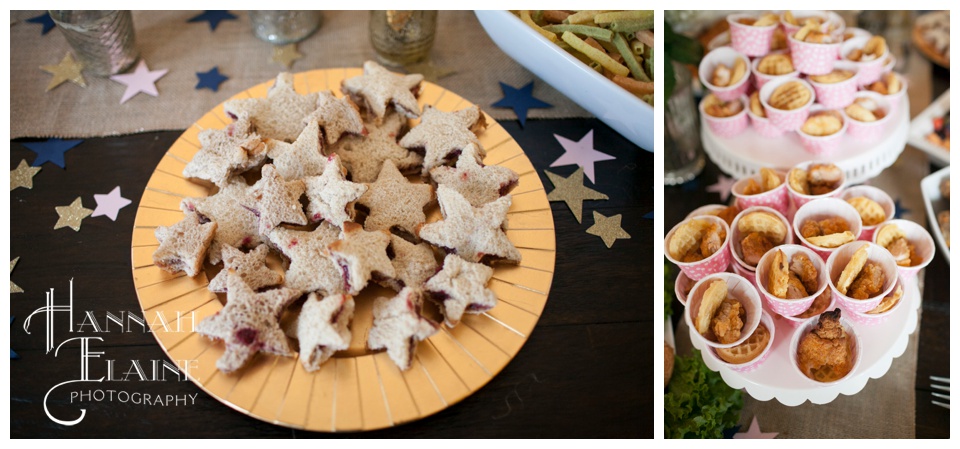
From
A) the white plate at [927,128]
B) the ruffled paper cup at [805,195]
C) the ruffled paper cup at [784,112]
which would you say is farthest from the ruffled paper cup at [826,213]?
the white plate at [927,128]

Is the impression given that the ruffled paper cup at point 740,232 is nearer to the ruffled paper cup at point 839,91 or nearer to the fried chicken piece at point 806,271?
the fried chicken piece at point 806,271

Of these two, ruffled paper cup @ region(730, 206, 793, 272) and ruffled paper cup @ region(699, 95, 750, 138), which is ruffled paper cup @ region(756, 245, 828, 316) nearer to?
ruffled paper cup @ region(730, 206, 793, 272)

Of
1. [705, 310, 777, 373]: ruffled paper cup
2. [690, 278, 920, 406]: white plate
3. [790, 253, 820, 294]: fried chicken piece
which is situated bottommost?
[690, 278, 920, 406]: white plate

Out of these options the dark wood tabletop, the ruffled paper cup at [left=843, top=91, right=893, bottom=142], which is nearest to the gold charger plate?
the dark wood tabletop

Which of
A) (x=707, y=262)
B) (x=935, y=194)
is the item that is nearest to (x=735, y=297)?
(x=707, y=262)

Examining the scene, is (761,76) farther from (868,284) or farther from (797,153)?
(868,284)
